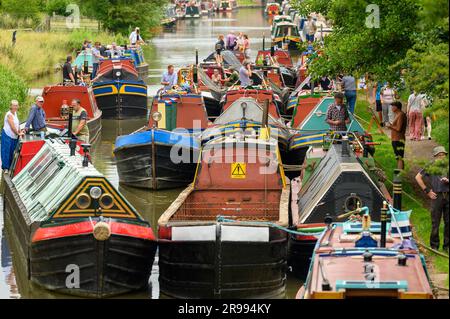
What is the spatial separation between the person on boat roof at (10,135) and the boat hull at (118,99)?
42.2ft

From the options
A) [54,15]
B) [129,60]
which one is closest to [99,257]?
[129,60]

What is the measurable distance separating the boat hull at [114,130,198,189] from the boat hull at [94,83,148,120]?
1175 cm

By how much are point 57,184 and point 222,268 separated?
377 centimetres

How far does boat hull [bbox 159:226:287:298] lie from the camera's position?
18672 mm

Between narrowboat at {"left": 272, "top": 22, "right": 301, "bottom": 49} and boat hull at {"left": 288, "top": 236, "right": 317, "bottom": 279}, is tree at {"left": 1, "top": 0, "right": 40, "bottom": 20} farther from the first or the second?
boat hull at {"left": 288, "top": 236, "right": 317, "bottom": 279}

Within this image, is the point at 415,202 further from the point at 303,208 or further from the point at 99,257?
the point at 99,257

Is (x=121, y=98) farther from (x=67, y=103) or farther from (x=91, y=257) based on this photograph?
(x=91, y=257)

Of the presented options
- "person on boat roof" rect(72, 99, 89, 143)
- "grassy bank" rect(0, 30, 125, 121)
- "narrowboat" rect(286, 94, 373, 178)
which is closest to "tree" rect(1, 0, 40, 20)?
"grassy bank" rect(0, 30, 125, 121)

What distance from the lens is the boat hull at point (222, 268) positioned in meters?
18.7

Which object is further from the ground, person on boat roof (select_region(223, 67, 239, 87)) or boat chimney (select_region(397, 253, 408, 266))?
boat chimney (select_region(397, 253, 408, 266))

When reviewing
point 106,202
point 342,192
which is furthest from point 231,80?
point 106,202

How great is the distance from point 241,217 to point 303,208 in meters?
1.26

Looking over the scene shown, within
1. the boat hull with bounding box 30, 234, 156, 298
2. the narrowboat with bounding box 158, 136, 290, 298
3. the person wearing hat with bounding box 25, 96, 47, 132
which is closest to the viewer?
the boat hull with bounding box 30, 234, 156, 298

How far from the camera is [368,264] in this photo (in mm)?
15078
